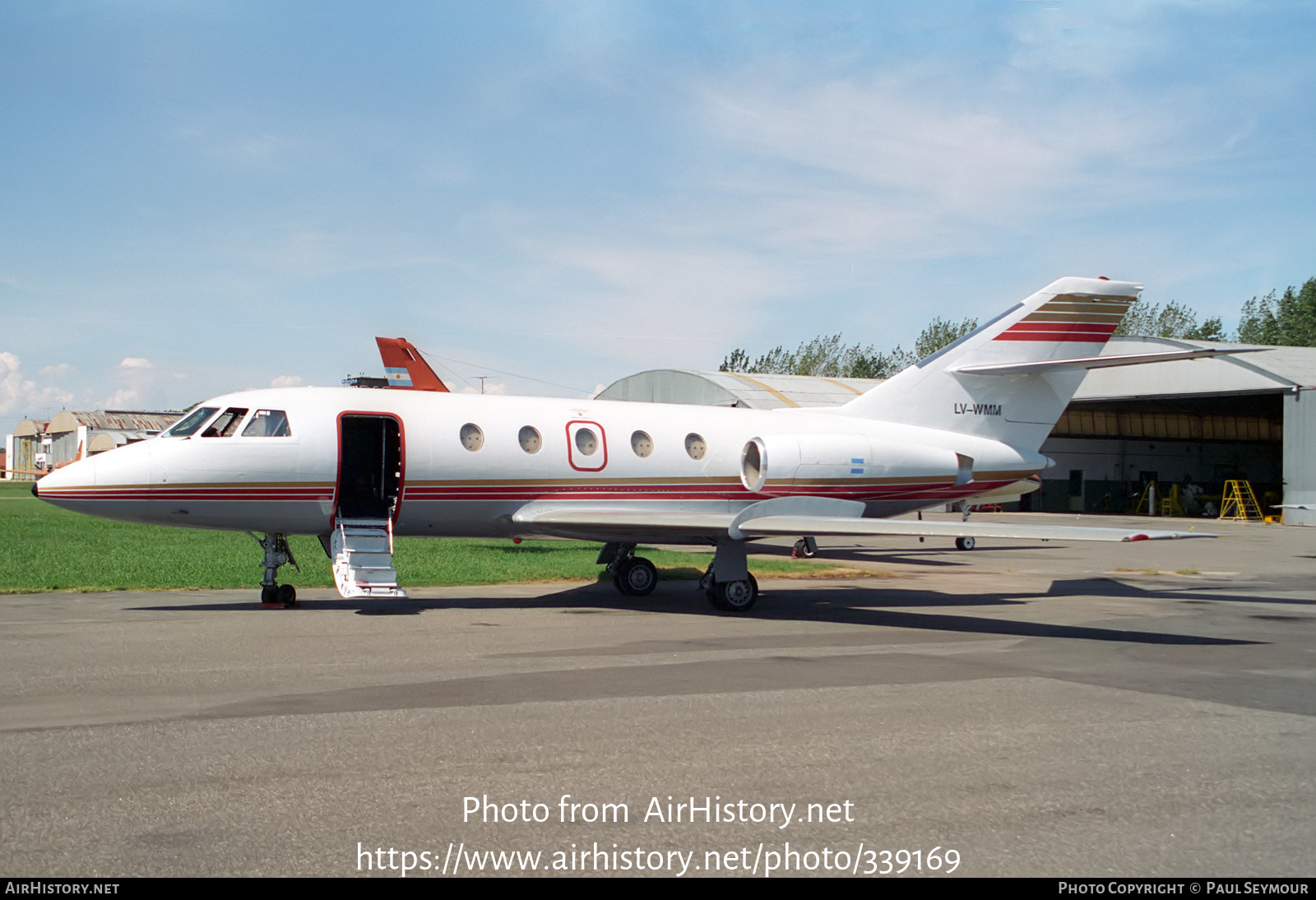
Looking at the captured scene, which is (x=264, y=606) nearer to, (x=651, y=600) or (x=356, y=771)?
(x=651, y=600)

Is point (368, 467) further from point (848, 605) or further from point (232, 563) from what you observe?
point (848, 605)

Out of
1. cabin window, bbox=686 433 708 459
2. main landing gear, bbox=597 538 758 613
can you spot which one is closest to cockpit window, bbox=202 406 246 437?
cabin window, bbox=686 433 708 459

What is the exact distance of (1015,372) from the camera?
18297 mm

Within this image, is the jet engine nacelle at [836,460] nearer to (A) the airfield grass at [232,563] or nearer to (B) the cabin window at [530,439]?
(B) the cabin window at [530,439]

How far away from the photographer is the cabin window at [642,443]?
53.6 feet

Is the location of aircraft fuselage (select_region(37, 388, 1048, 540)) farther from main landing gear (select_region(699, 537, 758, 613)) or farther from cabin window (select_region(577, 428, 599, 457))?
main landing gear (select_region(699, 537, 758, 613))

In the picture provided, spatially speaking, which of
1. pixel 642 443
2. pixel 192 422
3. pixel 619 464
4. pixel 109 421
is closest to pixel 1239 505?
pixel 642 443

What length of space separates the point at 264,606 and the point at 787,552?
15333mm

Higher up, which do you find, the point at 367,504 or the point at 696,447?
the point at 696,447

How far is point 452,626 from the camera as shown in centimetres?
1287

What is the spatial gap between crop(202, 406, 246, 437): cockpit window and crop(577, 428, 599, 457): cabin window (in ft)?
15.2

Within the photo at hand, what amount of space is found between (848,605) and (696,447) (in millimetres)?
3316

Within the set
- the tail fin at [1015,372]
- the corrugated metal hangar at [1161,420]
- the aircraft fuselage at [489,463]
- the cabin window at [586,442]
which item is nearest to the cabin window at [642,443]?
the aircraft fuselage at [489,463]

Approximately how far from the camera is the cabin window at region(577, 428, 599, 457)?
15938mm
